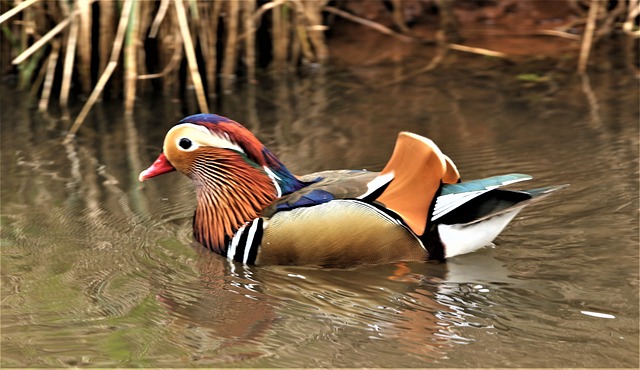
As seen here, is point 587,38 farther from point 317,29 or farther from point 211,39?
point 211,39

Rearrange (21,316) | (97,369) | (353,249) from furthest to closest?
(353,249) → (21,316) → (97,369)

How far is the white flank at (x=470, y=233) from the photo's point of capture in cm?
454

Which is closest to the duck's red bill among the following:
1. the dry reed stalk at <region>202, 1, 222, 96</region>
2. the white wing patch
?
the white wing patch

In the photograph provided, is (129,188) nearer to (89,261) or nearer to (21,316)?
(89,261)

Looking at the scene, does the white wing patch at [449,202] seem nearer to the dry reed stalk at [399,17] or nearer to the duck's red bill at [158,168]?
the duck's red bill at [158,168]

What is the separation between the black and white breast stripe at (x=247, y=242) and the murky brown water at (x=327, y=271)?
0.07 metres

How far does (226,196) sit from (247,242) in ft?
0.86

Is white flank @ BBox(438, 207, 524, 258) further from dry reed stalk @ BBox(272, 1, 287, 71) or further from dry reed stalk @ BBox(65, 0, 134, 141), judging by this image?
dry reed stalk @ BBox(272, 1, 287, 71)

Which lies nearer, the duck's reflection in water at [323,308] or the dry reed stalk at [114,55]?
the duck's reflection in water at [323,308]

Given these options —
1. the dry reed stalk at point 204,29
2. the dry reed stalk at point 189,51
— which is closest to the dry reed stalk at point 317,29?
the dry reed stalk at point 204,29

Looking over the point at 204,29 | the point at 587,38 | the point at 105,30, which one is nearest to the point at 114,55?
the point at 105,30

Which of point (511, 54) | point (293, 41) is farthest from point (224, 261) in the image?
point (511, 54)

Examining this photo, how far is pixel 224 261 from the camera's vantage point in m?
4.73

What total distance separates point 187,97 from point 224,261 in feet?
9.06
